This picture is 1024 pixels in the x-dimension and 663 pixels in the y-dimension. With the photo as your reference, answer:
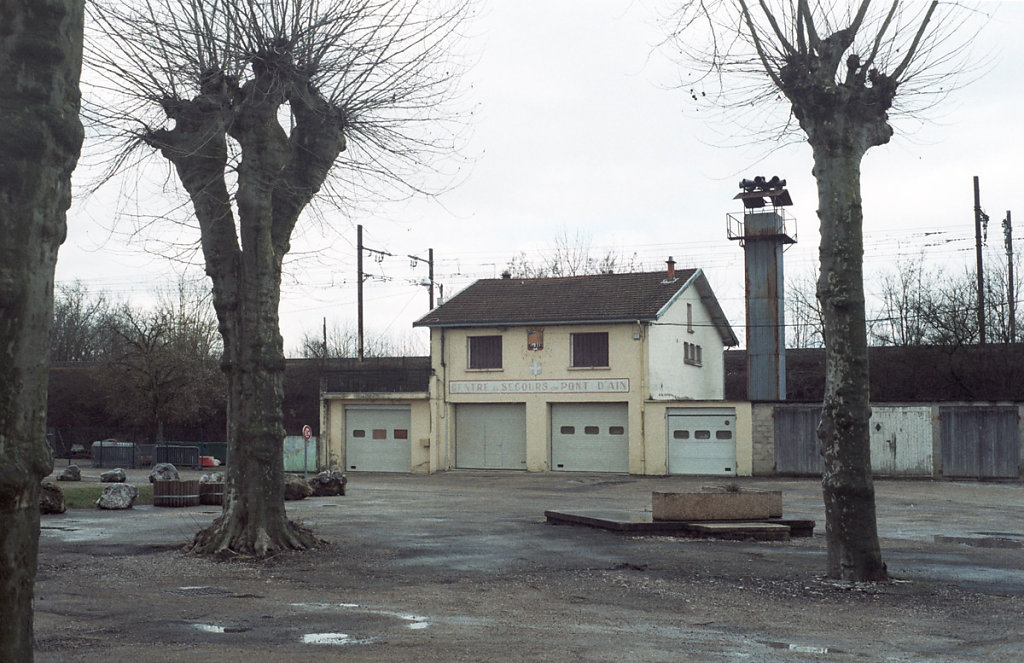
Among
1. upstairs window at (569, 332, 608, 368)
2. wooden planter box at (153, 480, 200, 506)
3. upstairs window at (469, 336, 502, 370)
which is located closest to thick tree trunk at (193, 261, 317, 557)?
wooden planter box at (153, 480, 200, 506)

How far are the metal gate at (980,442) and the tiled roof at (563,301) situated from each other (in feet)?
33.4

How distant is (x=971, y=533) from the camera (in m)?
16.2

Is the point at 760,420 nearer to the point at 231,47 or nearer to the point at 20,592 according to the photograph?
the point at 231,47

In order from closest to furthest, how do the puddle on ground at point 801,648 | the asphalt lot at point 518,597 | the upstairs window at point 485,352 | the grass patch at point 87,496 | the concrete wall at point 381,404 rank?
1. the puddle on ground at point 801,648
2. the asphalt lot at point 518,597
3. the grass patch at point 87,496
4. the upstairs window at point 485,352
5. the concrete wall at point 381,404

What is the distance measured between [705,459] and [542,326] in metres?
7.58

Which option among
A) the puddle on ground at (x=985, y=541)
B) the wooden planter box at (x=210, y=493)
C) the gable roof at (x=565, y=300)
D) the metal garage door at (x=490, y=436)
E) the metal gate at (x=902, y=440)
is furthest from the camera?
the metal garage door at (x=490, y=436)

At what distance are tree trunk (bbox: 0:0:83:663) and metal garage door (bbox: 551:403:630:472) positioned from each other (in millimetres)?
32450

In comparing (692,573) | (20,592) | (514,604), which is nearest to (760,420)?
(692,573)

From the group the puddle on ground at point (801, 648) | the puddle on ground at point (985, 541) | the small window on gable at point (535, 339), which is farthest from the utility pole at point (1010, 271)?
the puddle on ground at point (801, 648)

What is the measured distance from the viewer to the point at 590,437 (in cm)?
3603

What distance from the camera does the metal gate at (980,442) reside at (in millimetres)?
31109

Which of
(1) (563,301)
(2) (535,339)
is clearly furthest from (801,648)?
(1) (563,301)

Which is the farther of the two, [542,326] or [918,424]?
[542,326]

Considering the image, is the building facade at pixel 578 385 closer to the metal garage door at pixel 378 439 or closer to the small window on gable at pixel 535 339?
the small window on gable at pixel 535 339
